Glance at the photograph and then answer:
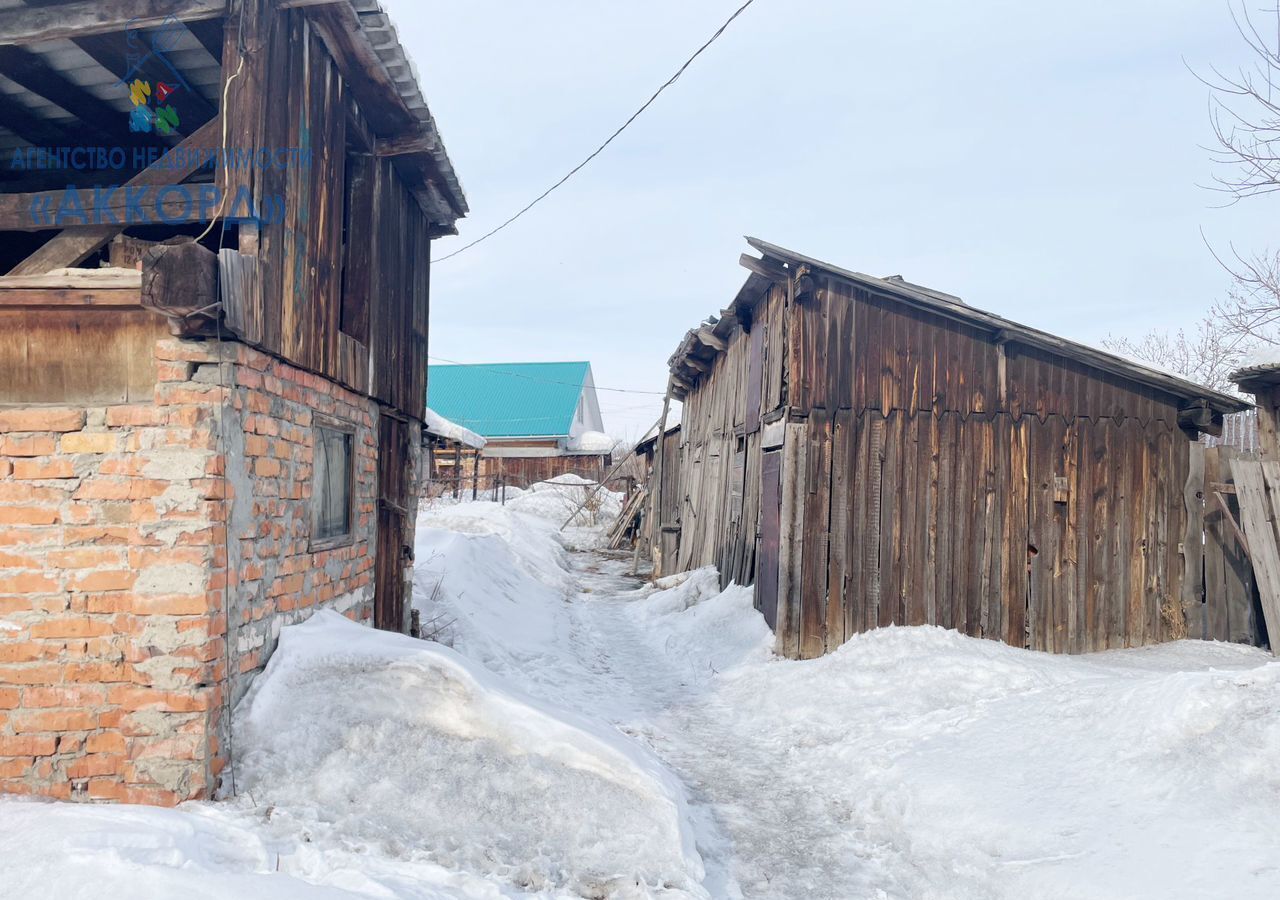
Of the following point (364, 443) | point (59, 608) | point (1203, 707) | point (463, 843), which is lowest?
point (463, 843)

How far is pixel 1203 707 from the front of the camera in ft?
15.4

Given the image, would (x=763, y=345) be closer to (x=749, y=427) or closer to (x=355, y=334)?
(x=749, y=427)

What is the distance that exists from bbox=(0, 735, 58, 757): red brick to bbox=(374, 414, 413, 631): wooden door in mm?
3259

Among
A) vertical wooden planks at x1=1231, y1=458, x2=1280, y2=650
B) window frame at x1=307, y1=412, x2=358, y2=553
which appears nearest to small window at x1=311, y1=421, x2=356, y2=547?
window frame at x1=307, y1=412, x2=358, y2=553

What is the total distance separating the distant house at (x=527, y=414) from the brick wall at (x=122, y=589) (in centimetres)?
2967

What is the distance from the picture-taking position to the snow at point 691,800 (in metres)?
3.57

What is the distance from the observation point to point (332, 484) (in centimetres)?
616

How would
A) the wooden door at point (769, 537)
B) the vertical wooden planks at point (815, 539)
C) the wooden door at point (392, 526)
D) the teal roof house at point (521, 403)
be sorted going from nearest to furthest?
the wooden door at point (392, 526), the vertical wooden planks at point (815, 539), the wooden door at point (769, 537), the teal roof house at point (521, 403)

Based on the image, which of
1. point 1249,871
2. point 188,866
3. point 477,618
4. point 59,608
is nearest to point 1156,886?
point 1249,871

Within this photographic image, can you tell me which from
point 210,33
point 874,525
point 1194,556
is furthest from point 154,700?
point 1194,556

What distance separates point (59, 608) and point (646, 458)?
22950 mm

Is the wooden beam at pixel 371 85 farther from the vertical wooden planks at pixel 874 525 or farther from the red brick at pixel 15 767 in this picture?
the vertical wooden planks at pixel 874 525

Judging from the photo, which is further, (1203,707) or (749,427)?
(749,427)

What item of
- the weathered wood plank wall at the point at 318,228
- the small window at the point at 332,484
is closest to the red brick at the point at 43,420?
the weathered wood plank wall at the point at 318,228
